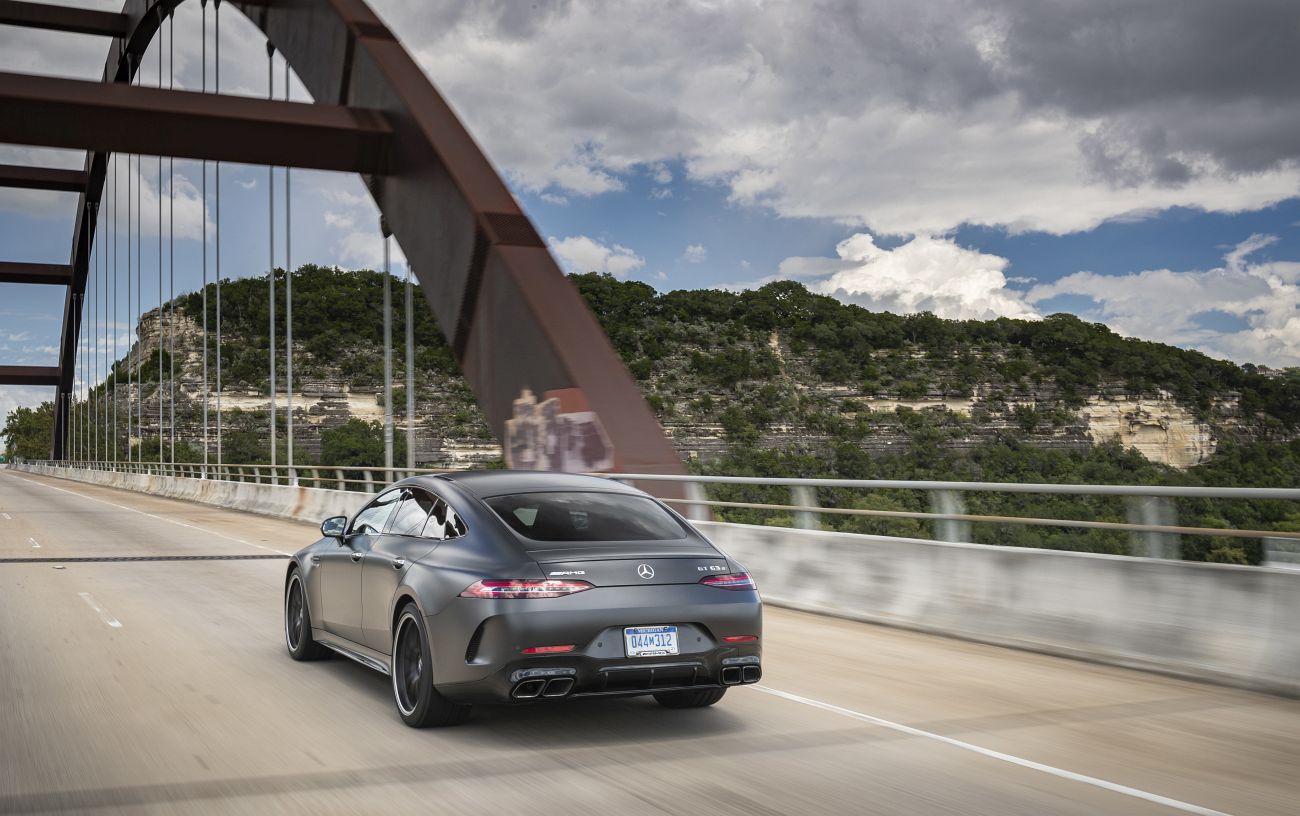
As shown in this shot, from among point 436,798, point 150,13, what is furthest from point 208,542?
point 150,13

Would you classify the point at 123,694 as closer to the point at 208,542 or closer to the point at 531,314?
the point at 531,314

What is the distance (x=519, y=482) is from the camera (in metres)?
7.03

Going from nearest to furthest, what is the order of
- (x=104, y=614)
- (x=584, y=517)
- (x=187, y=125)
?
(x=584, y=517) → (x=104, y=614) → (x=187, y=125)

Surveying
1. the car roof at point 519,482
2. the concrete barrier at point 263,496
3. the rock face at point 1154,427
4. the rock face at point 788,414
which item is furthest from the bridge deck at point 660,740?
the rock face at point 1154,427

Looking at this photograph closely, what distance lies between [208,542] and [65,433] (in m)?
116

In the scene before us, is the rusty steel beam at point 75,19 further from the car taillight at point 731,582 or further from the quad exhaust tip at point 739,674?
the quad exhaust tip at point 739,674

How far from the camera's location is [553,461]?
58.7ft

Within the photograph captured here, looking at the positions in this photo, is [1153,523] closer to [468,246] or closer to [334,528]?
[334,528]

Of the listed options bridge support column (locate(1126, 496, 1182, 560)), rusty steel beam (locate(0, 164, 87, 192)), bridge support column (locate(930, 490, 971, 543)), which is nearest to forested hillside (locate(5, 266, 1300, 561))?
rusty steel beam (locate(0, 164, 87, 192))

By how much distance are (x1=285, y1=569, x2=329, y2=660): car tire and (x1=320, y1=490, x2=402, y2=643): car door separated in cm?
45

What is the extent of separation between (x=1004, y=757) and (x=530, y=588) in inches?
91.0

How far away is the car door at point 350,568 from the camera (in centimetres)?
751

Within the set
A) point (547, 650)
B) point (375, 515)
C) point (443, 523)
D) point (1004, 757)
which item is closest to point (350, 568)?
point (375, 515)

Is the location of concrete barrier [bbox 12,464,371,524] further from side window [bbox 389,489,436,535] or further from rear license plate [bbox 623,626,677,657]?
rear license plate [bbox 623,626,677,657]
